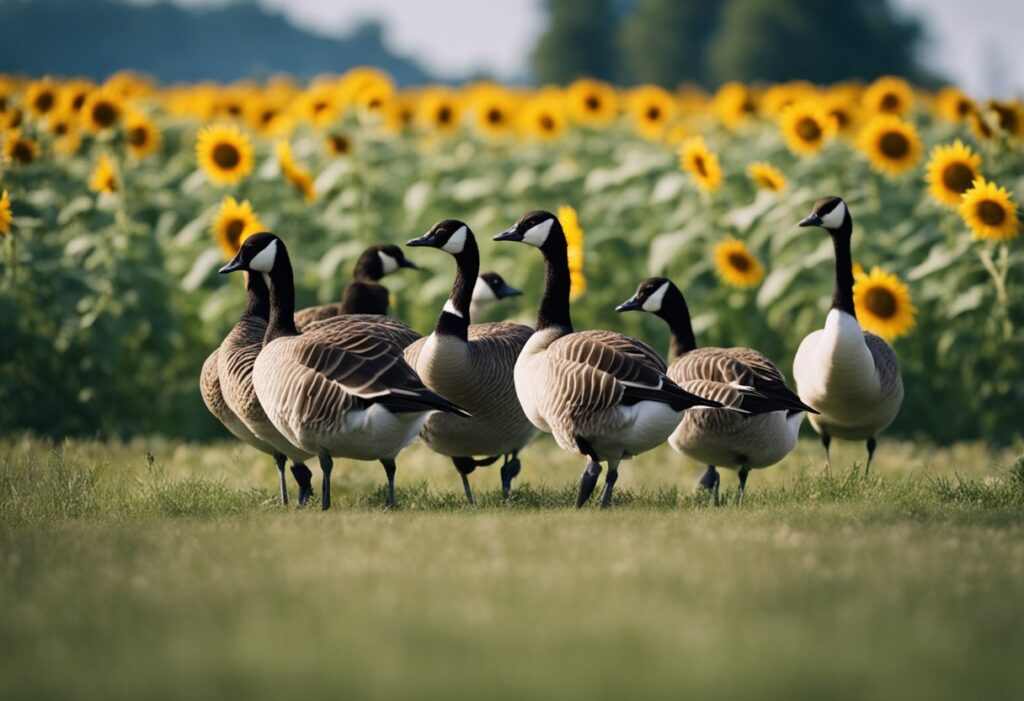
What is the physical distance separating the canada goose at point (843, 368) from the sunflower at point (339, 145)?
295 inches

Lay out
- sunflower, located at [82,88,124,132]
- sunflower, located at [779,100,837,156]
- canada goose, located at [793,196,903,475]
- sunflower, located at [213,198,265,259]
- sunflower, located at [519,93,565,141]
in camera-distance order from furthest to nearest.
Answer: sunflower, located at [519,93,565,141], sunflower, located at [82,88,124,132], sunflower, located at [779,100,837,156], sunflower, located at [213,198,265,259], canada goose, located at [793,196,903,475]

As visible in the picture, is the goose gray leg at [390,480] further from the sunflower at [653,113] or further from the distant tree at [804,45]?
the distant tree at [804,45]

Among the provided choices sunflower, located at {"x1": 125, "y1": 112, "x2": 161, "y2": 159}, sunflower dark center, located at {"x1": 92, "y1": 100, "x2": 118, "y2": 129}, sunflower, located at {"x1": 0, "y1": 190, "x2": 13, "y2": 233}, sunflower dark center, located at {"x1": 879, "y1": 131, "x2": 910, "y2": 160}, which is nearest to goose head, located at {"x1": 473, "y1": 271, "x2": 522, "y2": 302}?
sunflower, located at {"x1": 0, "y1": 190, "x2": 13, "y2": 233}

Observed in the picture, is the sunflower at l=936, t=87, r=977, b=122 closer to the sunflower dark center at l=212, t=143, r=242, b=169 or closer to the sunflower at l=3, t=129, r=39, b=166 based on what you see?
the sunflower dark center at l=212, t=143, r=242, b=169

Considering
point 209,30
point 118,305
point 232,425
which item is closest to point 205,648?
point 232,425

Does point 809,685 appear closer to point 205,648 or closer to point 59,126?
point 205,648

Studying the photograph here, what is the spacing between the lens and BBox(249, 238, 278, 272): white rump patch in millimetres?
10438

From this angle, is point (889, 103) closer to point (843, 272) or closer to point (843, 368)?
point (843, 272)

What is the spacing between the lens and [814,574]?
22.0ft

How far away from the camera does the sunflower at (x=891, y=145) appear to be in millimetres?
14695

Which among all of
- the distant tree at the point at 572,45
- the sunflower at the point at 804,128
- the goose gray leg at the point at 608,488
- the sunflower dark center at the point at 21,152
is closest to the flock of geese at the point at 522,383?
the goose gray leg at the point at 608,488

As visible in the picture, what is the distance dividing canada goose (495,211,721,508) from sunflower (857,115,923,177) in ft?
20.2

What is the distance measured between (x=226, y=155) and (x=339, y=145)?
2075 mm

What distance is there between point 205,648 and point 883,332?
349 inches
